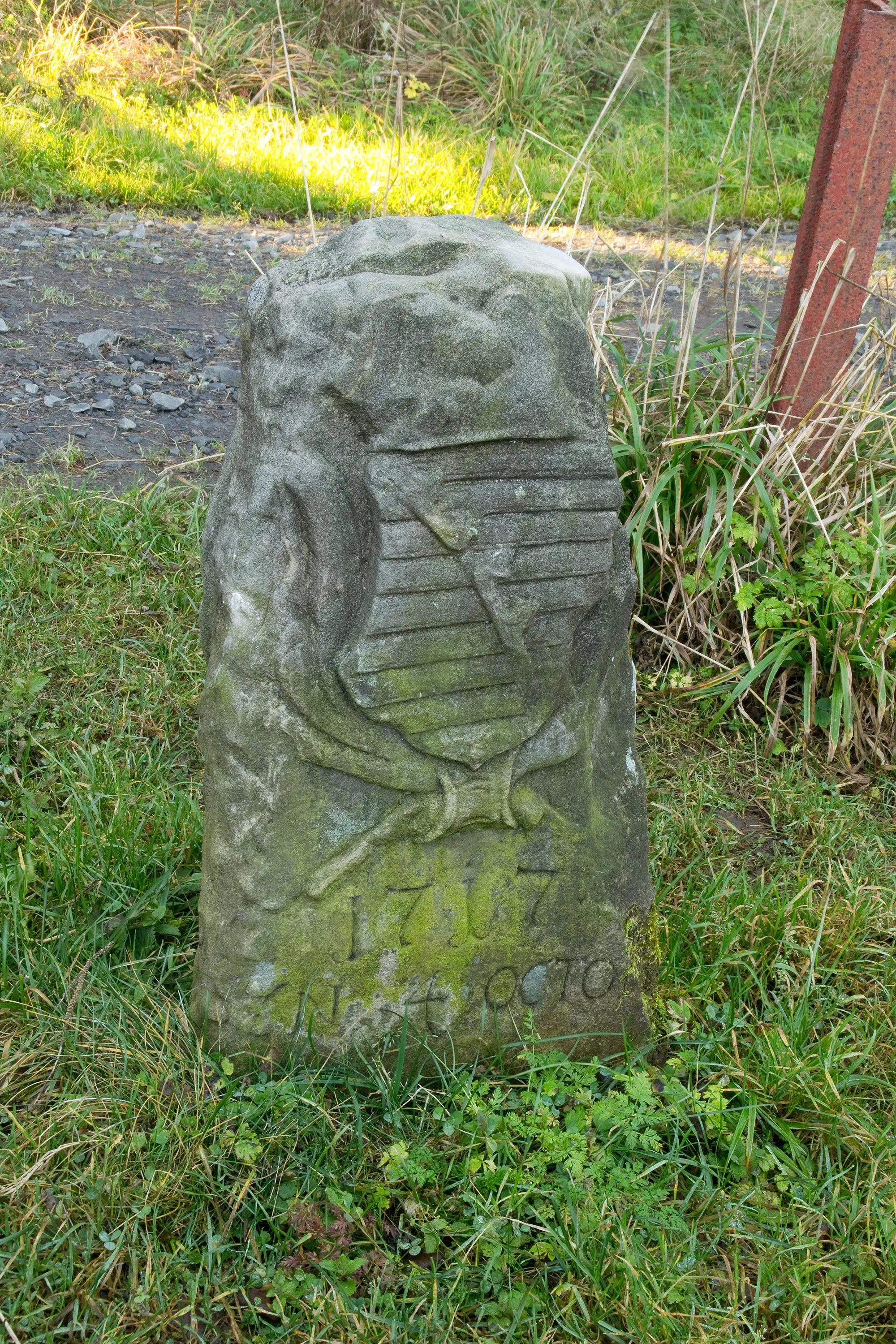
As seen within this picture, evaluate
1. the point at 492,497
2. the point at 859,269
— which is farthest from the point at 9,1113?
the point at 859,269

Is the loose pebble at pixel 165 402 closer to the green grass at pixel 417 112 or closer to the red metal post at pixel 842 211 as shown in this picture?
the green grass at pixel 417 112

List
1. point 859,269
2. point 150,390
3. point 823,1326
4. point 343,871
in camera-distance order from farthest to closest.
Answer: point 150,390 → point 859,269 → point 343,871 → point 823,1326

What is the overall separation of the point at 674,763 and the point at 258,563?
61.6 inches

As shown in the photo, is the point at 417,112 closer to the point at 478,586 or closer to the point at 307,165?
the point at 307,165

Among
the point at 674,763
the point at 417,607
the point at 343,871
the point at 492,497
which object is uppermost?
the point at 492,497

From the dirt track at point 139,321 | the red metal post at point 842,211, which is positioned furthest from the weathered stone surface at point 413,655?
the dirt track at point 139,321

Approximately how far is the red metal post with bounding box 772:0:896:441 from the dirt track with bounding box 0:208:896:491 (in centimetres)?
41

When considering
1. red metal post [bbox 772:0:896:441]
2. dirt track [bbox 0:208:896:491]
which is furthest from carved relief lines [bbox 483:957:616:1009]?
dirt track [bbox 0:208:896:491]

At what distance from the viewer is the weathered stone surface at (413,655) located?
1.67 metres

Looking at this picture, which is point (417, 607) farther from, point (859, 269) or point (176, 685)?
point (859, 269)

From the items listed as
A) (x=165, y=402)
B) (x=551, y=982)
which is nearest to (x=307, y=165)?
(x=165, y=402)

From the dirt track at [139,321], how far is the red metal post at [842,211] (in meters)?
0.41

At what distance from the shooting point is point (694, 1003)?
87.5 inches

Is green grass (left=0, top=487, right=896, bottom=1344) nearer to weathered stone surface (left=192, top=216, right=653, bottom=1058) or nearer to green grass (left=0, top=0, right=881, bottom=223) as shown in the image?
weathered stone surface (left=192, top=216, right=653, bottom=1058)
